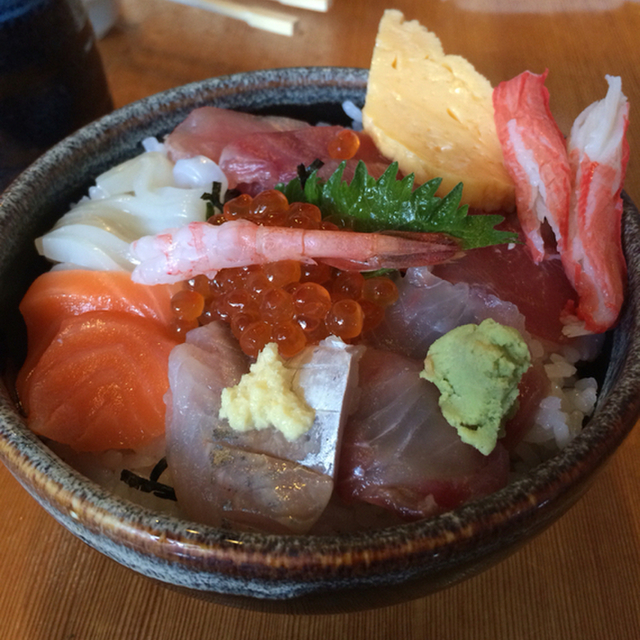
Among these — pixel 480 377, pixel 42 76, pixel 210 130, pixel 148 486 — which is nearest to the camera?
pixel 480 377

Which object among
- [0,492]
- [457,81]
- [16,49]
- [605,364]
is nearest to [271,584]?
[605,364]

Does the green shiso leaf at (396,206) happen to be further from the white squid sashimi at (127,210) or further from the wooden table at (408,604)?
the wooden table at (408,604)

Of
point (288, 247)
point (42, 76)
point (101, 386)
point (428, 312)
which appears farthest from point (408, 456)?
point (42, 76)

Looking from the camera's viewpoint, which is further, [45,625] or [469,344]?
[45,625]

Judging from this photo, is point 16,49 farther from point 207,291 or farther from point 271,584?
point 271,584

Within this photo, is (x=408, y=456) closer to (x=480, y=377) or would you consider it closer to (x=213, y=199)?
(x=480, y=377)

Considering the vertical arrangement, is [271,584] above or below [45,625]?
above

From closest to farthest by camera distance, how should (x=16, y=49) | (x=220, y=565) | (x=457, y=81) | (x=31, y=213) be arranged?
1. (x=220, y=565)
2. (x=31, y=213)
3. (x=457, y=81)
4. (x=16, y=49)
